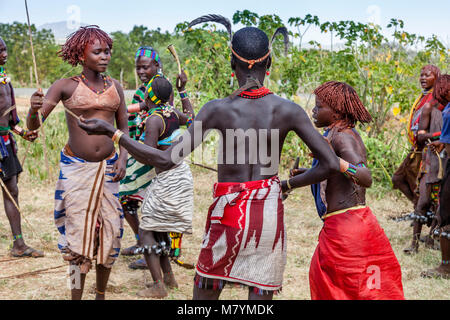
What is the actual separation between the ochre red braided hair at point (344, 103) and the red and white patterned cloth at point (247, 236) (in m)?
0.81

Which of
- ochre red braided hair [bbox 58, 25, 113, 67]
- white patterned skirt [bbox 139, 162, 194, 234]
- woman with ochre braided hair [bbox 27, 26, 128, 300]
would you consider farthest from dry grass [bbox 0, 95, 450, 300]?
ochre red braided hair [bbox 58, 25, 113, 67]

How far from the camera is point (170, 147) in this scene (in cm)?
233

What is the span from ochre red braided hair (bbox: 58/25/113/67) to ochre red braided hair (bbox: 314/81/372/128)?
1.50 meters

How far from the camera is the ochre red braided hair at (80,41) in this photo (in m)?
3.30

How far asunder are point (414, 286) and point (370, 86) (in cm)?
395

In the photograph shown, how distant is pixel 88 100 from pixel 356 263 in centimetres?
200

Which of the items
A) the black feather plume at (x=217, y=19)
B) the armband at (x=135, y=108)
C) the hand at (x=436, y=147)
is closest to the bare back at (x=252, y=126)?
the black feather plume at (x=217, y=19)

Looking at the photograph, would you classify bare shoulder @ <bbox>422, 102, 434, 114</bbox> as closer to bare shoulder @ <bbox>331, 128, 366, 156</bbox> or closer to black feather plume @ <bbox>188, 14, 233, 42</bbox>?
bare shoulder @ <bbox>331, 128, 366, 156</bbox>

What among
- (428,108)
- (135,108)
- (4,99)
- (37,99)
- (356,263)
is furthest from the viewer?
(428,108)

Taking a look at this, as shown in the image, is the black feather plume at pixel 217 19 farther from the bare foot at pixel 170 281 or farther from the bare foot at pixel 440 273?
the bare foot at pixel 440 273

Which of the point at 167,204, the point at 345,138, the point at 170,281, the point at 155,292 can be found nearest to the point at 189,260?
the point at 170,281

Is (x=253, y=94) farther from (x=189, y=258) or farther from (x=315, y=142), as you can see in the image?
(x=189, y=258)
